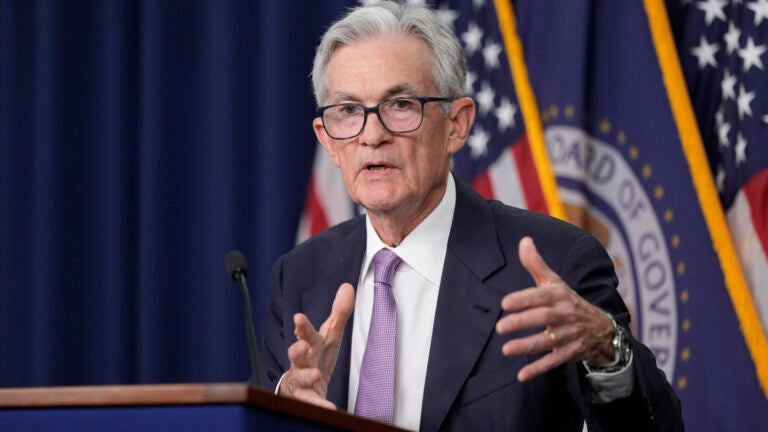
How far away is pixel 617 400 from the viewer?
6.26ft

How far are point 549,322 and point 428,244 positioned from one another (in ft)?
2.17

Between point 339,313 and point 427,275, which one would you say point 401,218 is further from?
point 339,313

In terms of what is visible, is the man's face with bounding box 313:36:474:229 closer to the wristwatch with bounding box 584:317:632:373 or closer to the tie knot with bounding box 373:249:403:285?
the tie knot with bounding box 373:249:403:285

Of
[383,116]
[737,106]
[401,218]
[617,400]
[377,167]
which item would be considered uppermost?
[737,106]

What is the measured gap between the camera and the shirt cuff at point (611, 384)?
74.4 inches

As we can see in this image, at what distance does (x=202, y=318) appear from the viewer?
3.95 metres

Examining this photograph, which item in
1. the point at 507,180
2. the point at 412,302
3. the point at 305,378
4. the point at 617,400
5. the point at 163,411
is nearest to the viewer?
the point at 163,411

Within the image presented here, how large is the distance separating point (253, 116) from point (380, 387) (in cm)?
199

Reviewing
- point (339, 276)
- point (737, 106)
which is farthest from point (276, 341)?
point (737, 106)

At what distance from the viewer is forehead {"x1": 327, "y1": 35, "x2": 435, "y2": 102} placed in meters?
2.30

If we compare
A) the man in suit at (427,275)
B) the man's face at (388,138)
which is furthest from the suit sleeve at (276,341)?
the man's face at (388,138)

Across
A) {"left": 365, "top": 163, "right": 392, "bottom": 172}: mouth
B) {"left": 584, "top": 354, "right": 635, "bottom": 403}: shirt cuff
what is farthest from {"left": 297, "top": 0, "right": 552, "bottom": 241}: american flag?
{"left": 584, "top": 354, "right": 635, "bottom": 403}: shirt cuff

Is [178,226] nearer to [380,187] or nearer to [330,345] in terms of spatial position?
[380,187]

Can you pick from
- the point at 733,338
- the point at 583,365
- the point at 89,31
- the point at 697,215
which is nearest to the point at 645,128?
the point at 697,215
